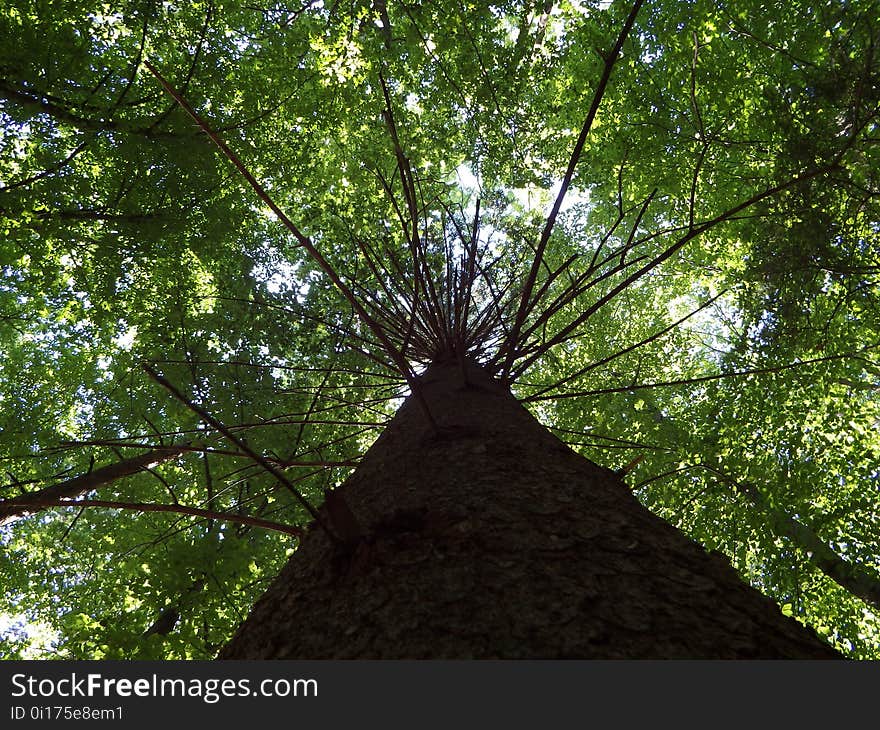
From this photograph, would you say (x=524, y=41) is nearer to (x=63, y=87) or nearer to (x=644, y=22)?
(x=644, y=22)

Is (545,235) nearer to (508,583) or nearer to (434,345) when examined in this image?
(508,583)

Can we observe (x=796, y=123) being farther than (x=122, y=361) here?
No

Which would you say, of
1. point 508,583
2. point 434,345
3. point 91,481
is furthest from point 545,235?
point 91,481

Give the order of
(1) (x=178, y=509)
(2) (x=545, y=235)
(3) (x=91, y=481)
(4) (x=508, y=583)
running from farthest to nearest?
(3) (x=91, y=481) < (2) (x=545, y=235) < (1) (x=178, y=509) < (4) (x=508, y=583)

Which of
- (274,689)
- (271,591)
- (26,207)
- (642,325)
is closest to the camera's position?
(274,689)

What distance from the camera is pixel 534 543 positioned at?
1.09 metres

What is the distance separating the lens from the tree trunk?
2.70 feet

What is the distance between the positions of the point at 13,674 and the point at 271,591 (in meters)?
0.54

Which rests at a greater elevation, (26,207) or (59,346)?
(59,346)

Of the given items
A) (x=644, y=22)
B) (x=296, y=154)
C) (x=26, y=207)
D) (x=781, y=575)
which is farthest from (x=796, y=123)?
(x=26, y=207)

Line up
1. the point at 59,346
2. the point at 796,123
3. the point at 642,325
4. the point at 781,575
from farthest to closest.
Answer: the point at 642,325, the point at 59,346, the point at 796,123, the point at 781,575

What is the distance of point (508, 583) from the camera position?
0.95 metres

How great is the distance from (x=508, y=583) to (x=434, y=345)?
276 centimetres

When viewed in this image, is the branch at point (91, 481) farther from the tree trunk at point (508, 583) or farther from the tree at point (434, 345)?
the tree trunk at point (508, 583)
